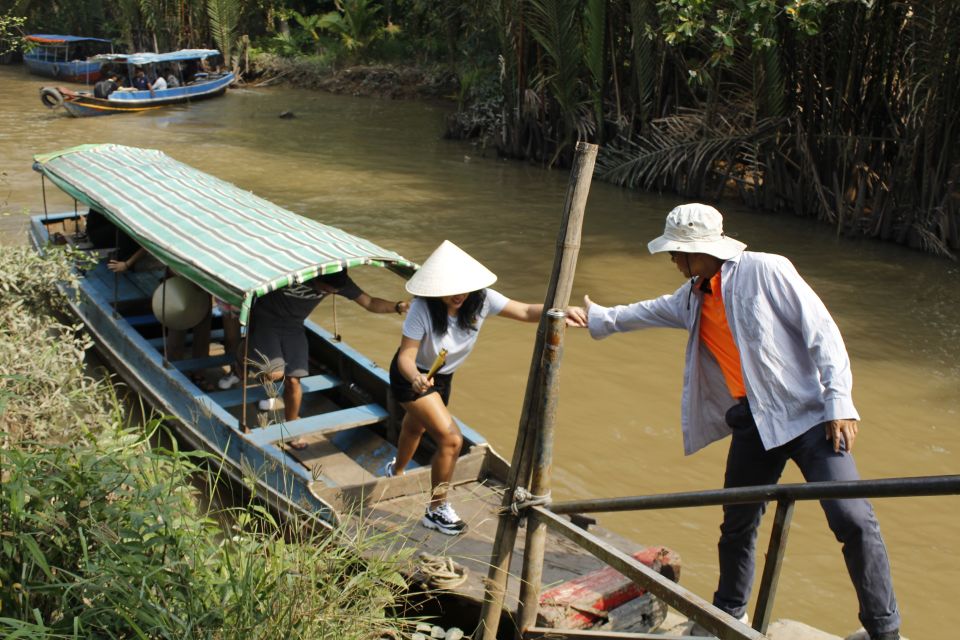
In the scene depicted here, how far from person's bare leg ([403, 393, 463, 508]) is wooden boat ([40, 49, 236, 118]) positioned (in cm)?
1958

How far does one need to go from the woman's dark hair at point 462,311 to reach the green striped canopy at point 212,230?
4.09 ft

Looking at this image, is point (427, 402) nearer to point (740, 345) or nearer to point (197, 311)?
point (740, 345)

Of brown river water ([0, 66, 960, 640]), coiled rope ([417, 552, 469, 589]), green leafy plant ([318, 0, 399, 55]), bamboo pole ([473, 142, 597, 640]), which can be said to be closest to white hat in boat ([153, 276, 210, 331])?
brown river water ([0, 66, 960, 640])

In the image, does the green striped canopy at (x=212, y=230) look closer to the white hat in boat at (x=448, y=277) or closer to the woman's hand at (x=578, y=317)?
the white hat in boat at (x=448, y=277)

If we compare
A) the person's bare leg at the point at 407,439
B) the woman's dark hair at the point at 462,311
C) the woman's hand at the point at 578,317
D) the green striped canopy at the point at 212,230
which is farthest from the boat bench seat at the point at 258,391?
the woman's hand at the point at 578,317

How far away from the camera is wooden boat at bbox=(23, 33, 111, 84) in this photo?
2847 cm

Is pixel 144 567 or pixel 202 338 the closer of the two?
pixel 144 567

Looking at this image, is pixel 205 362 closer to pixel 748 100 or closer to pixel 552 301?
pixel 552 301

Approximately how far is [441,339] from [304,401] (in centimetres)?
261

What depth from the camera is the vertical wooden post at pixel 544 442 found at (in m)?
3.41

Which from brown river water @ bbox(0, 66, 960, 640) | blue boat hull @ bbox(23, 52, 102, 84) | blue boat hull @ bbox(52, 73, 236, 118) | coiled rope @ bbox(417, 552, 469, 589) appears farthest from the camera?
blue boat hull @ bbox(23, 52, 102, 84)

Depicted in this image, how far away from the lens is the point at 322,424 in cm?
581

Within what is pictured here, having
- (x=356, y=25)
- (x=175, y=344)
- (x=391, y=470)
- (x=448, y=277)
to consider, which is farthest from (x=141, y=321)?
(x=356, y=25)

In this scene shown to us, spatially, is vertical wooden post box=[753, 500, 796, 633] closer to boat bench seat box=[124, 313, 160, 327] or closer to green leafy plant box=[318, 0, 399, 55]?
boat bench seat box=[124, 313, 160, 327]
